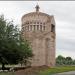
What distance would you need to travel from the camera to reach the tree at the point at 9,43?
4419cm

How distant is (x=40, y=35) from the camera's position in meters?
76.8

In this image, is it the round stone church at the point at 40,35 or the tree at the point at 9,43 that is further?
the round stone church at the point at 40,35

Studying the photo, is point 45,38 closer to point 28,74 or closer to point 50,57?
point 50,57

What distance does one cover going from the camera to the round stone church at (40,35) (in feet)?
251

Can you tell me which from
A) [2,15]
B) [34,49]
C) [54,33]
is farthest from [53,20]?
[2,15]

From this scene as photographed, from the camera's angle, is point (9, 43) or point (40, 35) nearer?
point (9, 43)

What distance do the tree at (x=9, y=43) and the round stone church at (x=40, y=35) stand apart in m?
27.2

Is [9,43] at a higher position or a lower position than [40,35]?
lower

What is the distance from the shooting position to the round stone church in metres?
76.4

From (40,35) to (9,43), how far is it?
32.2m

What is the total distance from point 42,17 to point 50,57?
414 inches

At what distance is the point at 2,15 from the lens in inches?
1858

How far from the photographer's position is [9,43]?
45.0 m

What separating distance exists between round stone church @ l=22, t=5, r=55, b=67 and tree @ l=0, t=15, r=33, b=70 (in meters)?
27.2
